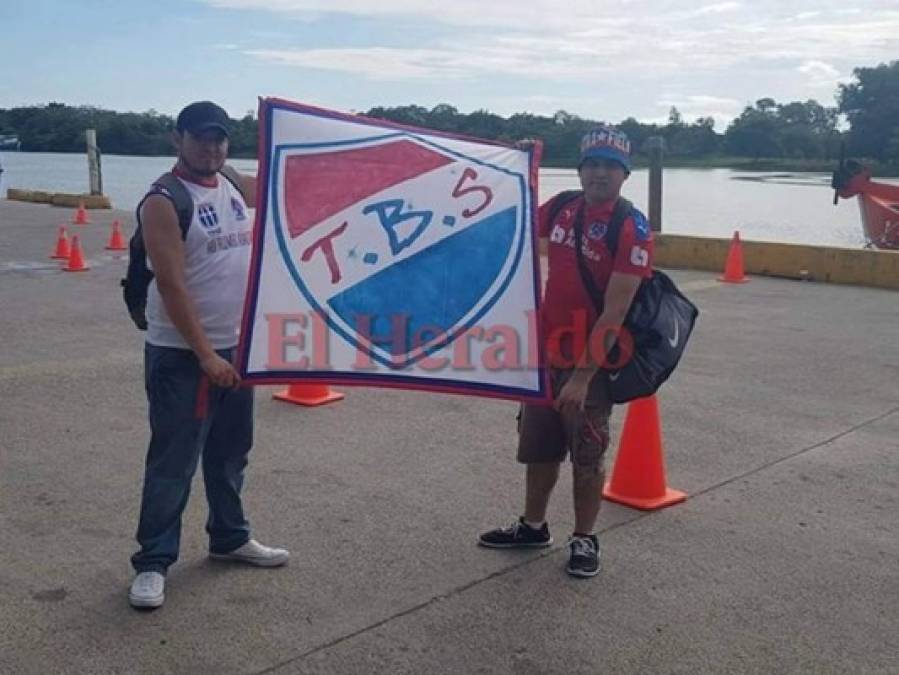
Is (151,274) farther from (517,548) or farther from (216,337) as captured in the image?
(517,548)

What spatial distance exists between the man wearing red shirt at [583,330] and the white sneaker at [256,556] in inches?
35.1

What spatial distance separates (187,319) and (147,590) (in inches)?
39.9

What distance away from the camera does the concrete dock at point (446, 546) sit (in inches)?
130

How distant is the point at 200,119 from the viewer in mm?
3402

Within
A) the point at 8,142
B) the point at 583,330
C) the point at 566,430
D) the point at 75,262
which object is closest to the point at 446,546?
the point at 566,430

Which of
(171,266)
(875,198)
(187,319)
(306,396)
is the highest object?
(875,198)

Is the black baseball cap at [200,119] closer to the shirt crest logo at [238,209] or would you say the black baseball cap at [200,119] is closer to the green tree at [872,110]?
the shirt crest logo at [238,209]

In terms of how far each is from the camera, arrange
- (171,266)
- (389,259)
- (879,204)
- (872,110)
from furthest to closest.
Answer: (872,110)
(879,204)
(389,259)
(171,266)

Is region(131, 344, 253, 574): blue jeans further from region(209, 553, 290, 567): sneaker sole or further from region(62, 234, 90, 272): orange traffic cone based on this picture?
region(62, 234, 90, 272): orange traffic cone

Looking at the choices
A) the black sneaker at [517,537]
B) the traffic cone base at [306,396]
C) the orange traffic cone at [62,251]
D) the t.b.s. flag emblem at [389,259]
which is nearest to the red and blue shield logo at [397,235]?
the t.b.s. flag emblem at [389,259]

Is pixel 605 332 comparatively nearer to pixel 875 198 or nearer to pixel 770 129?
pixel 875 198

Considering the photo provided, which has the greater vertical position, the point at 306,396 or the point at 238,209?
the point at 238,209

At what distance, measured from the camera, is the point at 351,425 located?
19.6 feet

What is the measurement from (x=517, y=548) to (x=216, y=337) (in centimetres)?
157
